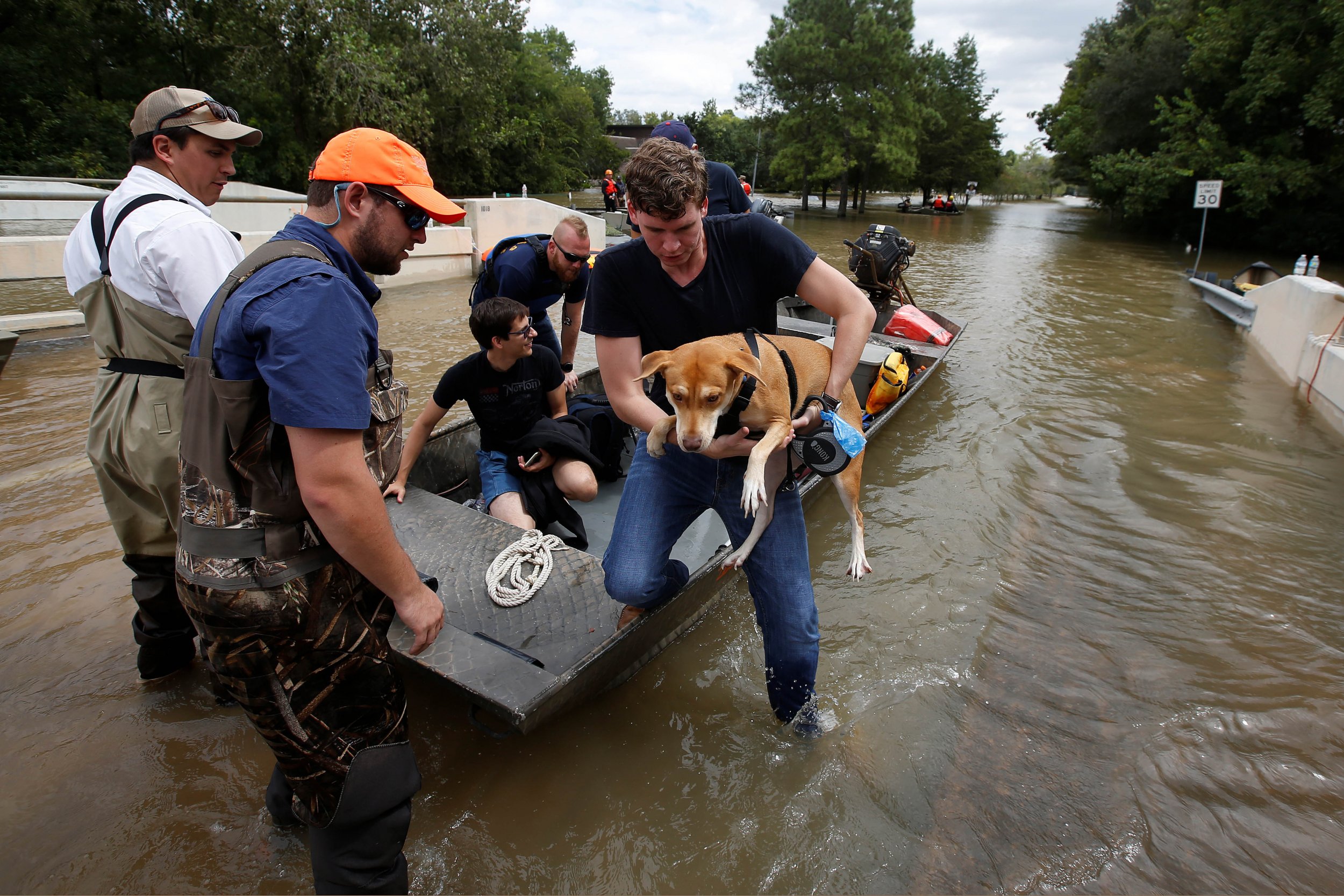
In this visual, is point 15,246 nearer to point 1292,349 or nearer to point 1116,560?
point 1116,560

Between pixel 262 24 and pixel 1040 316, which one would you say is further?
pixel 262 24

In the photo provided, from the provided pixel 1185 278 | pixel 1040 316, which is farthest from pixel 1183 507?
pixel 1185 278

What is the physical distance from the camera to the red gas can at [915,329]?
344 inches

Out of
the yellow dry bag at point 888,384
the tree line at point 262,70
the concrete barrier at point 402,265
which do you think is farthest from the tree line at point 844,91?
the yellow dry bag at point 888,384

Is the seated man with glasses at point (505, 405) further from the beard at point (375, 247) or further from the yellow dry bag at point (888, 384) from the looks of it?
the yellow dry bag at point (888, 384)

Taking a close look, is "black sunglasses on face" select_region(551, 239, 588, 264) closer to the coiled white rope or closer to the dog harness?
the coiled white rope

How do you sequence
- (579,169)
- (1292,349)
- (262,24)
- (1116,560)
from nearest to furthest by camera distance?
(1116,560), (1292,349), (262,24), (579,169)

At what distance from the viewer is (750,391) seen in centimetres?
259

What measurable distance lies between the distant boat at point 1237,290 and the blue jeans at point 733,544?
1470 cm

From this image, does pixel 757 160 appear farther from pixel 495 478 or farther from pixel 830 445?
pixel 830 445

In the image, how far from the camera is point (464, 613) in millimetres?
3477

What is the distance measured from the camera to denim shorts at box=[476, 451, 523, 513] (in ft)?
14.9

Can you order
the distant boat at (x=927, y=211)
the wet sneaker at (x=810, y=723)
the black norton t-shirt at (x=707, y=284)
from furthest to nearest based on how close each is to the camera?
the distant boat at (x=927, y=211) → the wet sneaker at (x=810, y=723) → the black norton t-shirt at (x=707, y=284)

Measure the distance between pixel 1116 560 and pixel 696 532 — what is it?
3.40 m
